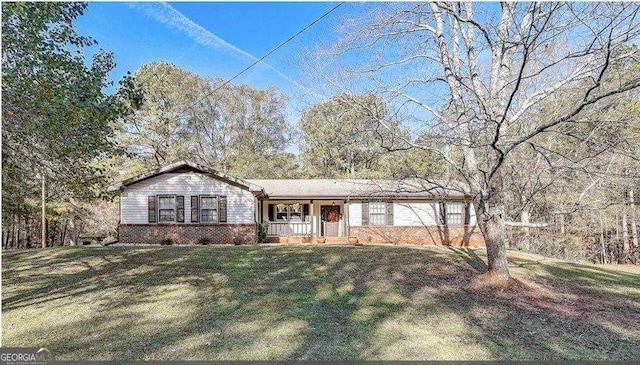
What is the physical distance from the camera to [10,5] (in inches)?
184

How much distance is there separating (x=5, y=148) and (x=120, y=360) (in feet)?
12.7

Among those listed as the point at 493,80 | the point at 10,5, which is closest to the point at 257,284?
the point at 10,5

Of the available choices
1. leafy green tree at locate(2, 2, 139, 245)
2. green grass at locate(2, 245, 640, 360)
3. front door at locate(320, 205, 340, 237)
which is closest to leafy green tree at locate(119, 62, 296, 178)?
front door at locate(320, 205, 340, 237)

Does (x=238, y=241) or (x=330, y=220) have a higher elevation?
(x=330, y=220)

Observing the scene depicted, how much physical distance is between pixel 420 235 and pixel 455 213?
6.55 feet

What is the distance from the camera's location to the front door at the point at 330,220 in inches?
703

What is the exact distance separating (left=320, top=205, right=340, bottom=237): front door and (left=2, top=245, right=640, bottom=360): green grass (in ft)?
24.0

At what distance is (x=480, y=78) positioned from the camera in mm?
8055

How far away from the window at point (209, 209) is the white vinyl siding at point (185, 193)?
0.86ft

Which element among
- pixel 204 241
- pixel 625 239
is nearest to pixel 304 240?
pixel 204 241

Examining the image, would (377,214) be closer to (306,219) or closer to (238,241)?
(306,219)

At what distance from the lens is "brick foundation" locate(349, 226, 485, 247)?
1630 centimetres

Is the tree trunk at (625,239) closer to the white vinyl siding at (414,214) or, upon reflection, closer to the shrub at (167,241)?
the white vinyl siding at (414,214)

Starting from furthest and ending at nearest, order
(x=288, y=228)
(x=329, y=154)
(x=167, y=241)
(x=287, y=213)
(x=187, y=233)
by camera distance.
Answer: (x=329, y=154)
(x=287, y=213)
(x=288, y=228)
(x=187, y=233)
(x=167, y=241)
